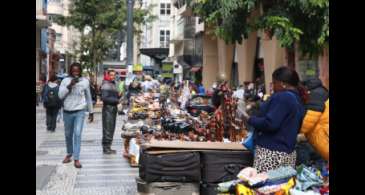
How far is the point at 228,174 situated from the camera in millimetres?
6809

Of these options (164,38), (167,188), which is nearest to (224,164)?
(167,188)

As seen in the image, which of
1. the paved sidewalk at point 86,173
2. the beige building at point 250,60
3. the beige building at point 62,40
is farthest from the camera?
the beige building at point 62,40

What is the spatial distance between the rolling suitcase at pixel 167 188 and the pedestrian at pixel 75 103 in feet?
13.0

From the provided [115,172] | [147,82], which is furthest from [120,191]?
[147,82]

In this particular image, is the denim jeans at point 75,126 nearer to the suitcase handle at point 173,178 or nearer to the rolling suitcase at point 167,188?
the rolling suitcase at point 167,188

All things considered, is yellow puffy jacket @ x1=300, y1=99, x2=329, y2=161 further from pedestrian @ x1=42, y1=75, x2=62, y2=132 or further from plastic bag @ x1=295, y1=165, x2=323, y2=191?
pedestrian @ x1=42, y1=75, x2=62, y2=132

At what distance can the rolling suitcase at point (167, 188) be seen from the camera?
688cm

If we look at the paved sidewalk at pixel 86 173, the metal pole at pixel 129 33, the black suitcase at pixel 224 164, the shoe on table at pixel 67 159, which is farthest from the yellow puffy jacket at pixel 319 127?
the metal pole at pixel 129 33

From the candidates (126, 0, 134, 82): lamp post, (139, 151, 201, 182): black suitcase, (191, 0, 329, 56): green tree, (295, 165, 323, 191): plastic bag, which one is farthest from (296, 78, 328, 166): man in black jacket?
(126, 0, 134, 82): lamp post

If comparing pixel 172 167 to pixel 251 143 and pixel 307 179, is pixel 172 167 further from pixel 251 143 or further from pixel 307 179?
pixel 307 179

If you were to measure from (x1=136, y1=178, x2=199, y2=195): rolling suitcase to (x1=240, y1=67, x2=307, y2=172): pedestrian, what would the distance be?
1029 millimetres

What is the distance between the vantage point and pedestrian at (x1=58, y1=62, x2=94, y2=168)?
420 inches
